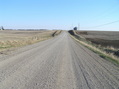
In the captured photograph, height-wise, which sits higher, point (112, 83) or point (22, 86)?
point (22, 86)

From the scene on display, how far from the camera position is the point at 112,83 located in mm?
5219

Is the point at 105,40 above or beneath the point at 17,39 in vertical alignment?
beneath

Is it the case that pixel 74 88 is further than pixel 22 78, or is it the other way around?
pixel 22 78

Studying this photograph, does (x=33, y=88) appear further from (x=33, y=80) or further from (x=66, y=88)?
(x=66, y=88)

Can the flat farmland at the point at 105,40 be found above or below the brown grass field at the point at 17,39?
below

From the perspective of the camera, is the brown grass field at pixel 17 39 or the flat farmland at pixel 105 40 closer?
the brown grass field at pixel 17 39

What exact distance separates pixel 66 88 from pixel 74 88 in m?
0.27

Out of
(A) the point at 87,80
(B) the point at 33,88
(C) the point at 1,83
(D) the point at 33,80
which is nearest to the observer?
(B) the point at 33,88

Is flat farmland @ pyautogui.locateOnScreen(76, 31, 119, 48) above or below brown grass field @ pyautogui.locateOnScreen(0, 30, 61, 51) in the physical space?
below

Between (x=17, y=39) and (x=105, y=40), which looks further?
(x=105, y=40)

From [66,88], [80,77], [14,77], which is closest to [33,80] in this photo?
[14,77]

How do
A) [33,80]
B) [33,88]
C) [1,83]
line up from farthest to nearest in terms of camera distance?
[33,80]
[1,83]
[33,88]

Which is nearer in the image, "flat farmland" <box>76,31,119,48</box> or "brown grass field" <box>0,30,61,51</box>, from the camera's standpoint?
"brown grass field" <box>0,30,61,51</box>

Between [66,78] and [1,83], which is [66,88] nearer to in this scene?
[66,78]
